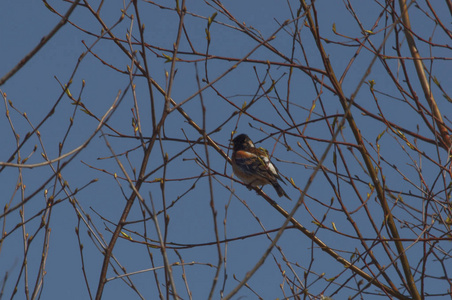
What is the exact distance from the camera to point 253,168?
7828mm

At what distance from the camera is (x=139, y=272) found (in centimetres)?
326

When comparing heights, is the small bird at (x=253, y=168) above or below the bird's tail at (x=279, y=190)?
above

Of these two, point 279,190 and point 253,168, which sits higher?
point 253,168

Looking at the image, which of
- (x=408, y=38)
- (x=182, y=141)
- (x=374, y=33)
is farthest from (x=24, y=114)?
(x=408, y=38)

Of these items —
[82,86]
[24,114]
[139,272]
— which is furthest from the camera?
[24,114]

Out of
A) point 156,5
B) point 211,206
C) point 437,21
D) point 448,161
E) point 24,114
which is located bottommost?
point 211,206

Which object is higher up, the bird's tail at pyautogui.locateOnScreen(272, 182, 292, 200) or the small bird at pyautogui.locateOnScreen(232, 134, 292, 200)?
the small bird at pyautogui.locateOnScreen(232, 134, 292, 200)

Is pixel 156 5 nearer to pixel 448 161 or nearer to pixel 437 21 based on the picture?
pixel 437 21

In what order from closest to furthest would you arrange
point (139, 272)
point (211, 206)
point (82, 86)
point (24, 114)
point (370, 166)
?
point (211, 206) < point (139, 272) < point (82, 86) < point (24, 114) < point (370, 166)

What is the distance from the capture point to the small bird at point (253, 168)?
7.65 metres

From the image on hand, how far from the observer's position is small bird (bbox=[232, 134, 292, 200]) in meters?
7.65

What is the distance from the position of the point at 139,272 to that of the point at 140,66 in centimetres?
145

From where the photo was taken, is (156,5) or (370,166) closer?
(370,166)

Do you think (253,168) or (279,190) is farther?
(253,168)
